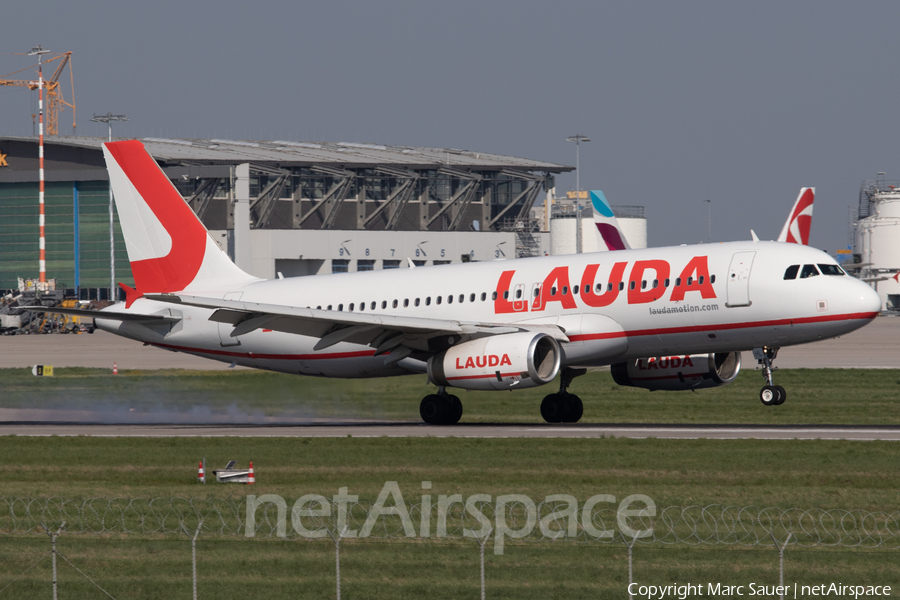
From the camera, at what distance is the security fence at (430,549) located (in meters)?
15.3

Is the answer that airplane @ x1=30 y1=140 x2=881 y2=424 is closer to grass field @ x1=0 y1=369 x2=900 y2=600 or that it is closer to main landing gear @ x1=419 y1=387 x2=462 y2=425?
main landing gear @ x1=419 y1=387 x2=462 y2=425

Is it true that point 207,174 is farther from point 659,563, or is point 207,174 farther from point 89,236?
point 659,563

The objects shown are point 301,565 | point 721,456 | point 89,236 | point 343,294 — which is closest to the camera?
point 301,565

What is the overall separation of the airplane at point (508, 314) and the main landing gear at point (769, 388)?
0.13 feet

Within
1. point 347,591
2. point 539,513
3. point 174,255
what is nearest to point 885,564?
point 539,513

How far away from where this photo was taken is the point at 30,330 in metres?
109

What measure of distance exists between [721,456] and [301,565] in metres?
12.6

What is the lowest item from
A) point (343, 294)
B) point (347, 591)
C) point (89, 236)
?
point (347, 591)

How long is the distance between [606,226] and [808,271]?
5199 cm

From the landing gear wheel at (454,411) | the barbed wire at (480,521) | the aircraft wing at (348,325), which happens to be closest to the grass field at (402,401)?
the landing gear wheel at (454,411)

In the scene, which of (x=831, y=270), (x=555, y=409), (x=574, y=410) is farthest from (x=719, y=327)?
(x=555, y=409)

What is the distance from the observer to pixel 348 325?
3419 cm

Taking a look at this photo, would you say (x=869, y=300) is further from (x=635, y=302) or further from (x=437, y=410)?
(x=437, y=410)

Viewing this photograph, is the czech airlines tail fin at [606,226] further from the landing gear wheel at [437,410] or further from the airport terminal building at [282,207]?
the landing gear wheel at [437,410]
